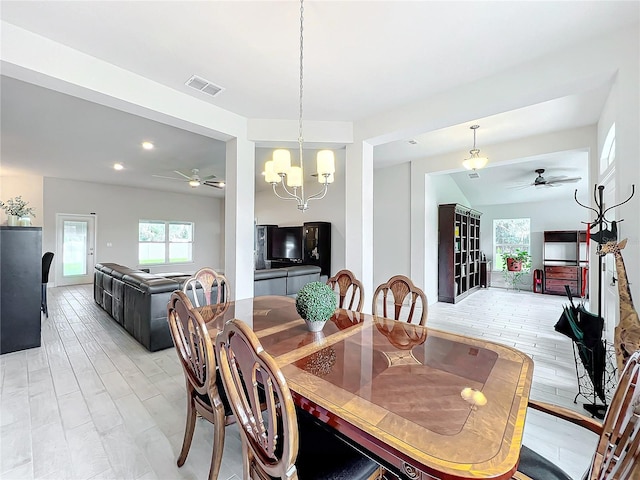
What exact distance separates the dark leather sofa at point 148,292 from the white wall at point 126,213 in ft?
12.7

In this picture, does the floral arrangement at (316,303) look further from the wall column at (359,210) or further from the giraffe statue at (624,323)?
the wall column at (359,210)

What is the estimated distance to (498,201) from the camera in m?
8.55

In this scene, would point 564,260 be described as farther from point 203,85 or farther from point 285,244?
point 203,85

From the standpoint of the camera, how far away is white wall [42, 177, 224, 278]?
305 inches

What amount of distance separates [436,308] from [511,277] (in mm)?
3971

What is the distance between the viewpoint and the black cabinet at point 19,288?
326 cm

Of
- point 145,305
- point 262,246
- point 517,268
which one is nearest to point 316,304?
point 145,305

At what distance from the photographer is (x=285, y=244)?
800cm

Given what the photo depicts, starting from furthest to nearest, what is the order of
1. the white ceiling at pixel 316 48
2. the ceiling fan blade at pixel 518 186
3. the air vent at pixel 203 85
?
the ceiling fan blade at pixel 518 186, the air vent at pixel 203 85, the white ceiling at pixel 316 48

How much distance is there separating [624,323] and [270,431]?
219 cm

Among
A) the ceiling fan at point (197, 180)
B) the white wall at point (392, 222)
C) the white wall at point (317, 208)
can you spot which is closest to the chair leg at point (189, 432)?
the white wall at point (317, 208)

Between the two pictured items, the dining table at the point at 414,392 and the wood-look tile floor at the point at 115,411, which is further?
the wood-look tile floor at the point at 115,411

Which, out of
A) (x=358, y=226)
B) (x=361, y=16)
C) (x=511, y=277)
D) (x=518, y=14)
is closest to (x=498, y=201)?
(x=511, y=277)

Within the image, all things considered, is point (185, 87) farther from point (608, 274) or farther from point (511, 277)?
point (511, 277)
